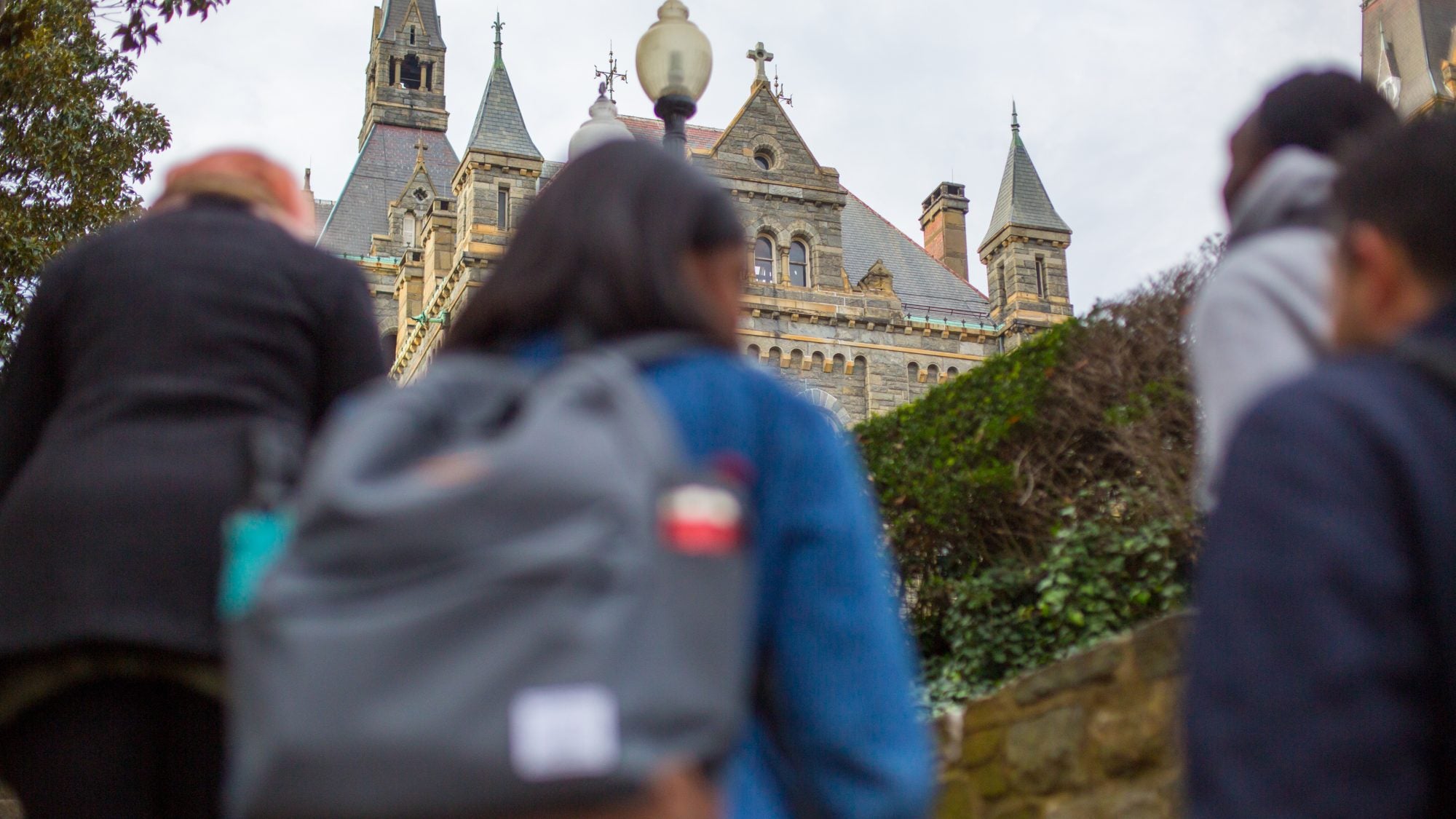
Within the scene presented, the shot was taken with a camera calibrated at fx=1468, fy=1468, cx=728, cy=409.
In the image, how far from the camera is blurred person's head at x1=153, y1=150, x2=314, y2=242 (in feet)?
9.62

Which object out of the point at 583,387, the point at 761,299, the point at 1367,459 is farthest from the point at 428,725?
the point at 761,299

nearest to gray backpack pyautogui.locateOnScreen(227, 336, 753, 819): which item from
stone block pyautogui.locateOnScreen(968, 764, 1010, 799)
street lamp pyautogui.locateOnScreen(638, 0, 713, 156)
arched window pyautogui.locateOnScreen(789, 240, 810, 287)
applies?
stone block pyautogui.locateOnScreen(968, 764, 1010, 799)

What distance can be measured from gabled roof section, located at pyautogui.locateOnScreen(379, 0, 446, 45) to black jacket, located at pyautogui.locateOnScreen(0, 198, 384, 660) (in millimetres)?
72986

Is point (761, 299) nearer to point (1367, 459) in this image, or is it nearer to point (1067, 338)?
point (1067, 338)

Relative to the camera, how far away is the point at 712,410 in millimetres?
1855

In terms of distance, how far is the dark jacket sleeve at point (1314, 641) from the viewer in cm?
160

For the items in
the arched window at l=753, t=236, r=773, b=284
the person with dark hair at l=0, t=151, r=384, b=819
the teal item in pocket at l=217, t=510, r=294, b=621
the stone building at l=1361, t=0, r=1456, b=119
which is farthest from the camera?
the stone building at l=1361, t=0, r=1456, b=119

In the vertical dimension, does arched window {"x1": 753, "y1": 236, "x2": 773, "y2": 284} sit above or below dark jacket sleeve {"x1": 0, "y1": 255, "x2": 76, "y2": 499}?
above

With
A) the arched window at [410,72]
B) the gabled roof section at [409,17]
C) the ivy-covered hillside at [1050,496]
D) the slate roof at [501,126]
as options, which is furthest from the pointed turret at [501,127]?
the gabled roof section at [409,17]

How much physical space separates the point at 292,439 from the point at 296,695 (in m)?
1.17

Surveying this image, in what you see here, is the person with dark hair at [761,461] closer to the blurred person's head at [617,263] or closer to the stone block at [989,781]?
the blurred person's head at [617,263]

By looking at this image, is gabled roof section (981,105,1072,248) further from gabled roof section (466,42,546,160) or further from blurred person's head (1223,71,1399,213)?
blurred person's head (1223,71,1399,213)

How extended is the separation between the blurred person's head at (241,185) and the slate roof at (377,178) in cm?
4960

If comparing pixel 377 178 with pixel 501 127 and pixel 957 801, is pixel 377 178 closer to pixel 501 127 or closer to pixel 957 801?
pixel 501 127
